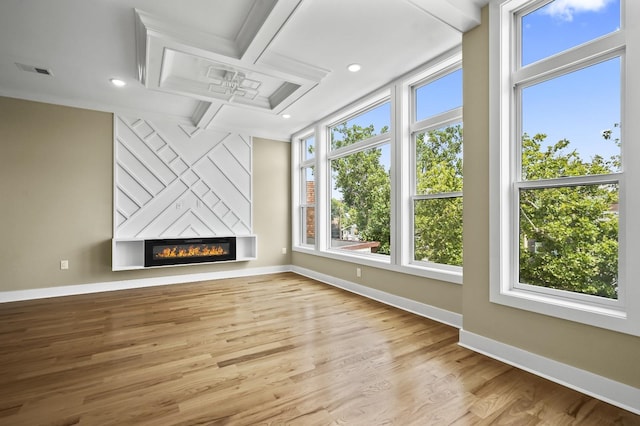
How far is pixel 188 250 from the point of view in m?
5.16

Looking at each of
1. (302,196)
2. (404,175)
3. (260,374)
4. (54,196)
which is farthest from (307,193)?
(260,374)

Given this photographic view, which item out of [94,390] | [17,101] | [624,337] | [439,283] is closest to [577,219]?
[624,337]

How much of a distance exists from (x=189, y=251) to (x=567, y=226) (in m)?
4.98

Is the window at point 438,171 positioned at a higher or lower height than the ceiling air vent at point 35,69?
lower

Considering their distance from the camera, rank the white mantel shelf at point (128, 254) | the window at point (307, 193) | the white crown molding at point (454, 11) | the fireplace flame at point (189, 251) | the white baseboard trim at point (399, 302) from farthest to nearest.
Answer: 1. the window at point (307, 193)
2. the fireplace flame at point (189, 251)
3. the white mantel shelf at point (128, 254)
4. the white baseboard trim at point (399, 302)
5. the white crown molding at point (454, 11)

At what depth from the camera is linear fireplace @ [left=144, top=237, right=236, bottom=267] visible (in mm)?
4786

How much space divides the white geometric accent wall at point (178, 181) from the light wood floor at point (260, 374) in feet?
5.67

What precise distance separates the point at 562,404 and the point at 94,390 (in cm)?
283

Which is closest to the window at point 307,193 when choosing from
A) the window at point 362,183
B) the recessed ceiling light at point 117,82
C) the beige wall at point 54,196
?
the window at point 362,183

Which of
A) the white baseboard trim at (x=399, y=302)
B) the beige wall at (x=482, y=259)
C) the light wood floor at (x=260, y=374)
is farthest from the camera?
the white baseboard trim at (x=399, y=302)

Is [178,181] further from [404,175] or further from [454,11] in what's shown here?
[454,11]

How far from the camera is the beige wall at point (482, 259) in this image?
6.67ft

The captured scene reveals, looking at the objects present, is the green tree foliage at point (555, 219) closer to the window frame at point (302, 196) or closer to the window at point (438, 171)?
the window at point (438, 171)

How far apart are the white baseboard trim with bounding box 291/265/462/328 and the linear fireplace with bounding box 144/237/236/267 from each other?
1678mm
